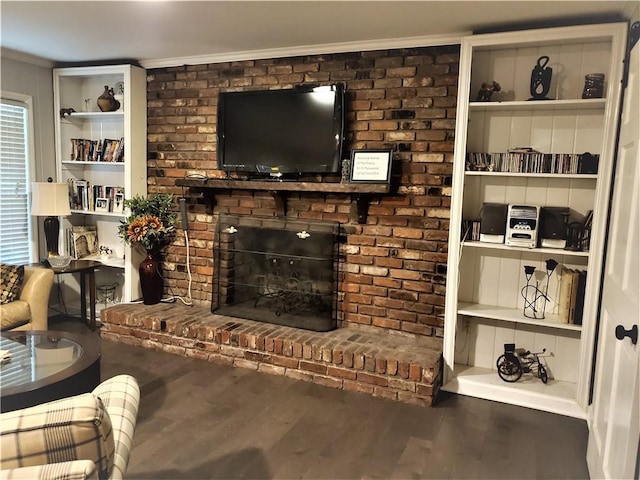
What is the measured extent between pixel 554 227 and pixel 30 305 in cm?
359

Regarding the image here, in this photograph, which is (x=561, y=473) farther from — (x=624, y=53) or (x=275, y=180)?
(x=275, y=180)

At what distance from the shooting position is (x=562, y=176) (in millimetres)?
2795

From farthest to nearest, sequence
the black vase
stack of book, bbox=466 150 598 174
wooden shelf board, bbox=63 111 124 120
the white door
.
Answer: wooden shelf board, bbox=63 111 124 120 → the black vase → stack of book, bbox=466 150 598 174 → the white door

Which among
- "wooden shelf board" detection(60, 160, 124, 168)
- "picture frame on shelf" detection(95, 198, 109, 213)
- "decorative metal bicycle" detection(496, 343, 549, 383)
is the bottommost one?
"decorative metal bicycle" detection(496, 343, 549, 383)

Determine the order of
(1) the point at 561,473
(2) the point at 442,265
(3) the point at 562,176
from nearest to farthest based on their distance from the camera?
(1) the point at 561,473 → (3) the point at 562,176 → (2) the point at 442,265

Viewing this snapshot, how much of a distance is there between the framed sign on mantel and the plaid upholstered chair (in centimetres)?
244

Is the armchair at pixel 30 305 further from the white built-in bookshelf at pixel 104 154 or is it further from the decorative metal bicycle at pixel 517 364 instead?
the decorative metal bicycle at pixel 517 364

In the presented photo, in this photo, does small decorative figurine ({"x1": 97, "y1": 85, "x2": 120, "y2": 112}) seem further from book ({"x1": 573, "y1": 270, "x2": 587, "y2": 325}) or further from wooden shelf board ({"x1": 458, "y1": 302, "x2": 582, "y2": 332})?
book ({"x1": 573, "y1": 270, "x2": 587, "y2": 325})

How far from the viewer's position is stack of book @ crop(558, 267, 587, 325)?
2881 millimetres

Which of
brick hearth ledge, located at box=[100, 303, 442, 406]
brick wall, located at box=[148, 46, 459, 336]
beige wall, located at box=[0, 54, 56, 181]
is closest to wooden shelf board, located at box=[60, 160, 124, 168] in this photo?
beige wall, located at box=[0, 54, 56, 181]

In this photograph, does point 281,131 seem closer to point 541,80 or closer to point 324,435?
point 541,80

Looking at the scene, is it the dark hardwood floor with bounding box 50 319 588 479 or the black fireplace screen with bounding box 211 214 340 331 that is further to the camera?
the black fireplace screen with bounding box 211 214 340 331

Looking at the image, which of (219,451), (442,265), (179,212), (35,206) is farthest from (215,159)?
(219,451)

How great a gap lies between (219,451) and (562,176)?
246cm
